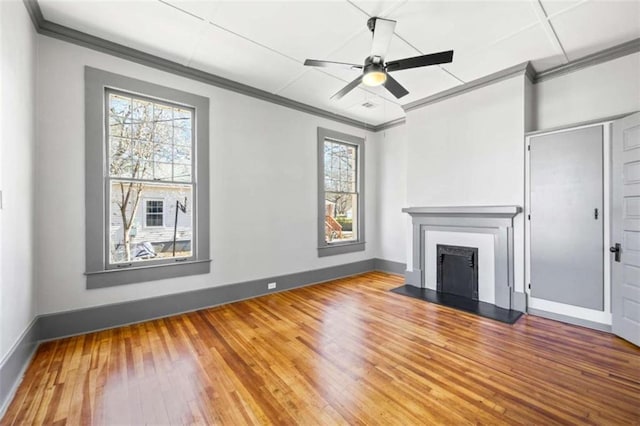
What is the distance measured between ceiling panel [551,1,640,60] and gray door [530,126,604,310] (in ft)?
2.96

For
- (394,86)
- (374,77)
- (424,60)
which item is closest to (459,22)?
(424,60)

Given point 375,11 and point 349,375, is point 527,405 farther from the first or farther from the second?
point 375,11

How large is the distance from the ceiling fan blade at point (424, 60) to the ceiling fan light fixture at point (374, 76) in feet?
0.38

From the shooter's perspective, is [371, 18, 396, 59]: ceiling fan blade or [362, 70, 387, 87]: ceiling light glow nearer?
[371, 18, 396, 59]: ceiling fan blade

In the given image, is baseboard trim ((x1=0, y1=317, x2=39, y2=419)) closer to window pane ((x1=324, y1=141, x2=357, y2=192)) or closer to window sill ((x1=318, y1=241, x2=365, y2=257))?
window sill ((x1=318, y1=241, x2=365, y2=257))

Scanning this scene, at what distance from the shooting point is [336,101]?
457 cm

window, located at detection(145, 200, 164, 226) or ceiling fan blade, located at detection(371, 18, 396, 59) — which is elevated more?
ceiling fan blade, located at detection(371, 18, 396, 59)

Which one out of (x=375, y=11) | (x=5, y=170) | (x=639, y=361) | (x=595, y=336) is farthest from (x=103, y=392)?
(x=595, y=336)

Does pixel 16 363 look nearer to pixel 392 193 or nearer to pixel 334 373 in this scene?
A: pixel 334 373

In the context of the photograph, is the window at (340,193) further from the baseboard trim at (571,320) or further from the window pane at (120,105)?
the baseboard trim at (571,320)

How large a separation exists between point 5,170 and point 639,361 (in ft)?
17.0

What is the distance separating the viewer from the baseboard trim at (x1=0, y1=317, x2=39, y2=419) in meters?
1.80

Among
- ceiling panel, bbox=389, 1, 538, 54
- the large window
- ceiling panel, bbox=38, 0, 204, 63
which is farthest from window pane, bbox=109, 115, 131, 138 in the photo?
ceiling panel, bbox=389, 1, 538, 54

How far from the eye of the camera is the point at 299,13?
8.25ft
